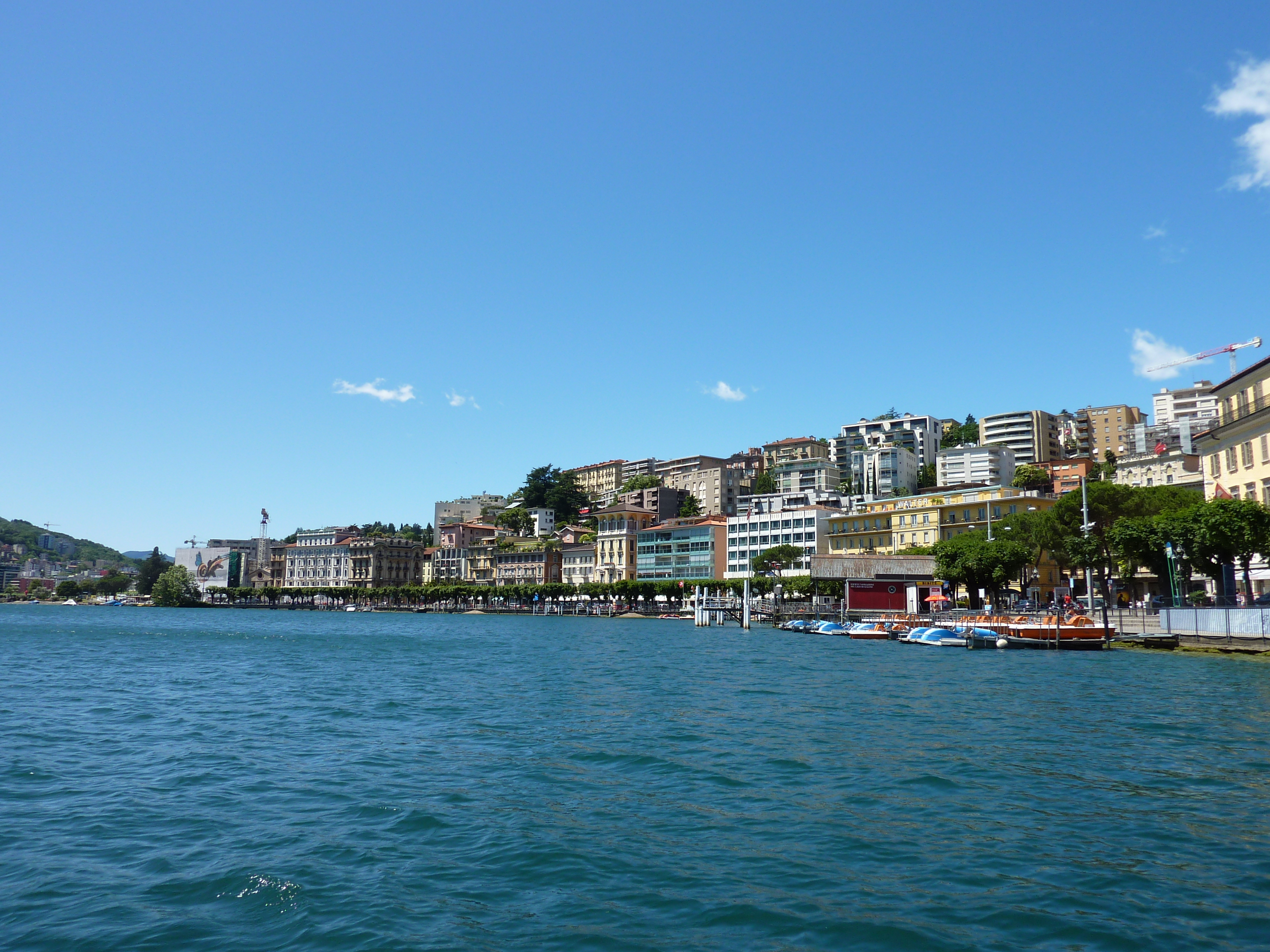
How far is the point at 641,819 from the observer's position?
1263cm

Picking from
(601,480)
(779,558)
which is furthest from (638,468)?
(779,558)

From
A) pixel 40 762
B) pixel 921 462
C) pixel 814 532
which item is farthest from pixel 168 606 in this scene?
pixel 40 762

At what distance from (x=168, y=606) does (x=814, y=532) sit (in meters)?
134

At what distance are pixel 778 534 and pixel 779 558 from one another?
709 cm

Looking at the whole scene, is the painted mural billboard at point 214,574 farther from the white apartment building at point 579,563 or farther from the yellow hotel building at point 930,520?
the yellow hotel building at point 930,520

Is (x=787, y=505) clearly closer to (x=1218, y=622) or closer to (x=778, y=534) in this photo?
(x=778, y=534)

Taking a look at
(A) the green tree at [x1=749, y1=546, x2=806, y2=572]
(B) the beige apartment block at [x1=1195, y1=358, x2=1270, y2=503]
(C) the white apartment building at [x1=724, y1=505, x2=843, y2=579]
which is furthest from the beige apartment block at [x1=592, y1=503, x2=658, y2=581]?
(B) the beige apartment block at [x1=1195, y1=358, x2=1270, y2=503]

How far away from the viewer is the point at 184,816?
12797mm

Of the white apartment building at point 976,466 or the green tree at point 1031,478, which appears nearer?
the green tree at point 1031,478

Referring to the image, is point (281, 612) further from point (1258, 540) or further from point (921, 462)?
point (1258, 540)

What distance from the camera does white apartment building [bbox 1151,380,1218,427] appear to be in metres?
142

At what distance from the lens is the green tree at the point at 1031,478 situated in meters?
108

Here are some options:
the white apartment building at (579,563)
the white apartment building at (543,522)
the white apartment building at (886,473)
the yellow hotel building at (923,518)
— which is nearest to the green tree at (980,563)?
the yellow hotel building at (923,518)

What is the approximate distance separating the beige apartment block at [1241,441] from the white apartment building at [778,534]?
5604cm
